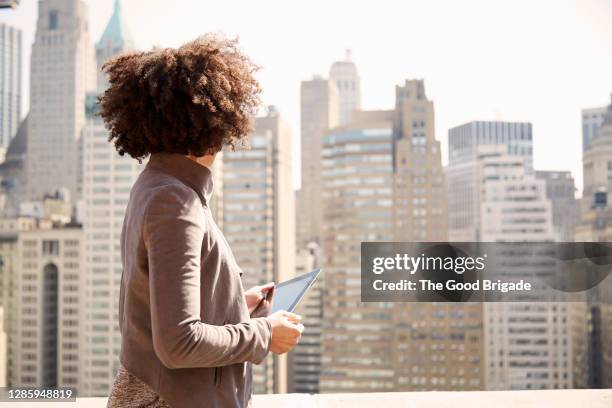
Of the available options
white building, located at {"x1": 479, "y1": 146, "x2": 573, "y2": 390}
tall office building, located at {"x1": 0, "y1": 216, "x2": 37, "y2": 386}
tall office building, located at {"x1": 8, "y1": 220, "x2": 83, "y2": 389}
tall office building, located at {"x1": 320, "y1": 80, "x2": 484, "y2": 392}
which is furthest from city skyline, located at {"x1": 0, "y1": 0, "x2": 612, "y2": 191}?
tall office building, located at {"x1": 8, "y1": 220, "x2": 83, "y2": 389}

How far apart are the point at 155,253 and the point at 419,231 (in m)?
24.1

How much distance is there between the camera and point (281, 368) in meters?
25.9

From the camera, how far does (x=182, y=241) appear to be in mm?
522

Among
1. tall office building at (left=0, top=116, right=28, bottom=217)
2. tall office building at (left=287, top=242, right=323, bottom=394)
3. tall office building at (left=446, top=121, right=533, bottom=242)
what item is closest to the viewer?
tall office building at (left=446, top=121, right=533, bottom=242)

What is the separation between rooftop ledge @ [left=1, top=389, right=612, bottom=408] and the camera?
162 cm

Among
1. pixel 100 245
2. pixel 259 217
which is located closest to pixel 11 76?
pixel 100 245

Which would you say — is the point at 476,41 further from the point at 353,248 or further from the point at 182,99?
the point at 353,248

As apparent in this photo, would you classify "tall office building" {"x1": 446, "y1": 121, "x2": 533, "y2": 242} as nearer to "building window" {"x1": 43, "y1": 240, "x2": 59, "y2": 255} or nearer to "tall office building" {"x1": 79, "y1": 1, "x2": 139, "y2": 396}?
"tall office building" {"x1": 79, "y1": 1, "x2": 139, "y2": 396}

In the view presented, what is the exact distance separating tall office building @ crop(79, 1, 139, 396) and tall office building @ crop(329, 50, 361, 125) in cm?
804

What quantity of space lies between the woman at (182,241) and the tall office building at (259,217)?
22.1 meters

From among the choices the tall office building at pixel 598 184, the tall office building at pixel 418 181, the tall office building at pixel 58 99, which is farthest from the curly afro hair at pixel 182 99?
the tall office building at pixel 418 181

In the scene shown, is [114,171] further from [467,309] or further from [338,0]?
[338,0]

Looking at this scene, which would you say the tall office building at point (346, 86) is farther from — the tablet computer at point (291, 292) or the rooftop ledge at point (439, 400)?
the tablet computer at point (291, 292)

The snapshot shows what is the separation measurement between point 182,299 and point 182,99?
0.64 feet
